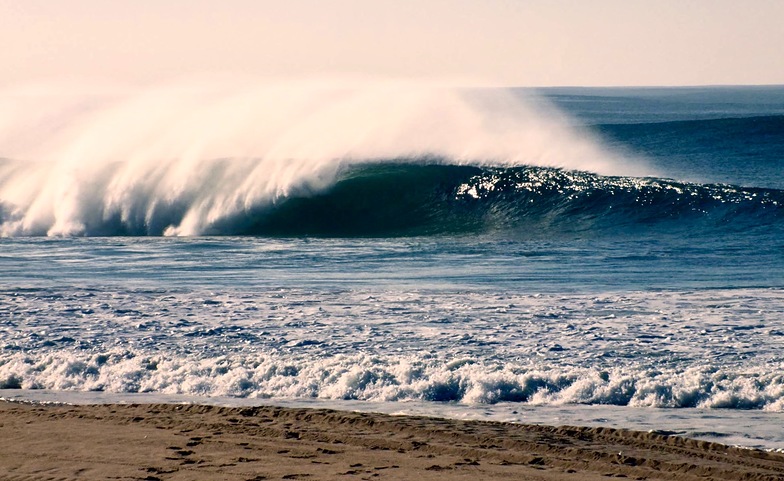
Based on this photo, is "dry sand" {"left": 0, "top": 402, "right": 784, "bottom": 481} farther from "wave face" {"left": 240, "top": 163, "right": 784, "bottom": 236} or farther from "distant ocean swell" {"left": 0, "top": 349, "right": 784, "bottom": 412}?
"wave face" {"left": 240, "top": 163, "right": 784, "bottom": 236}

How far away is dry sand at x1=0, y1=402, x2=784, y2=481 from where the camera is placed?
5.56 metres

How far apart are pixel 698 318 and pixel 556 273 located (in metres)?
3.48

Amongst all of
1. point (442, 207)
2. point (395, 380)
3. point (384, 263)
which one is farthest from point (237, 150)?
point (395, 380)

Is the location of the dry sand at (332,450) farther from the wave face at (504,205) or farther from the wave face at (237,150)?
the wave face at (237,150)

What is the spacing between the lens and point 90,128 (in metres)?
27.5

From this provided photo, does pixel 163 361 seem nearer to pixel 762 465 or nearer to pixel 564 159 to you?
pixel 762 465

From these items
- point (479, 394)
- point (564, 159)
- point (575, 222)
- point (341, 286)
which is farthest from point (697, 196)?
point (479, 394)

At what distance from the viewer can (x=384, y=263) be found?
1466 centimetres

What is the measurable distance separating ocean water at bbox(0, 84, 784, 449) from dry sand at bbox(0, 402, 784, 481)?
Result: 50 cm

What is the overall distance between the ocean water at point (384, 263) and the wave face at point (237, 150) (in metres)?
0.09

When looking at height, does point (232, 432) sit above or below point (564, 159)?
below

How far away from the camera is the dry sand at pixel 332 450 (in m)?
5.56

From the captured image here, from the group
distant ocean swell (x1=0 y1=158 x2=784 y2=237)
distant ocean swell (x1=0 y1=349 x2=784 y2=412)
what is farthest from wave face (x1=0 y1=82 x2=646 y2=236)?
distant ocean swell (x1=0 y1=349 x2=784 y2=412)

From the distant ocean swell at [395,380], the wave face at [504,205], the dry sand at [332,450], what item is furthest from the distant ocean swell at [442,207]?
the dry sand at [332,450]
